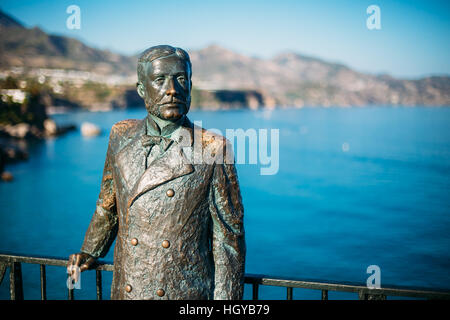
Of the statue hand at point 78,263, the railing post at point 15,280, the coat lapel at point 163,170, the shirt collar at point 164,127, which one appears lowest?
the railing post at point 15,280

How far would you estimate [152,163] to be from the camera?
2.53 meters

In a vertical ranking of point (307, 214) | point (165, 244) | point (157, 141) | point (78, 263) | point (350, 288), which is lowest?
point (307, 214)

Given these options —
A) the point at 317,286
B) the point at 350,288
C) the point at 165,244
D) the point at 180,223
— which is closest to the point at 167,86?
the point at 180,223

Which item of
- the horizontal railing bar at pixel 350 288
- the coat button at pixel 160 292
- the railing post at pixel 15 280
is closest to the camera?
the coat button at pixel 160 292

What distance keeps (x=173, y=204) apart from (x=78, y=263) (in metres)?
0.89

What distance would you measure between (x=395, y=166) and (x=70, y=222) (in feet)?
111

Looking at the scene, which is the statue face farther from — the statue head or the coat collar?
the coat collar

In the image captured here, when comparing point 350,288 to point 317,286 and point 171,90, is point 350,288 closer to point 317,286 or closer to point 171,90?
point 317,286

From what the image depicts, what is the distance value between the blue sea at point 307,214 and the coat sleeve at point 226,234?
47.2 feet

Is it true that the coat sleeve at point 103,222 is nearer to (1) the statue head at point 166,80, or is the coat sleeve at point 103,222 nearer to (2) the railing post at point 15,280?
(1) the statue head at point 166,80

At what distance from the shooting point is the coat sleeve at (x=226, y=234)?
2.51 meters

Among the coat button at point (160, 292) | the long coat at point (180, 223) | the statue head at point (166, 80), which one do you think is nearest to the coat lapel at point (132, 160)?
the long coat at point (180, 223)

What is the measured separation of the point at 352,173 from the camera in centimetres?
4331
